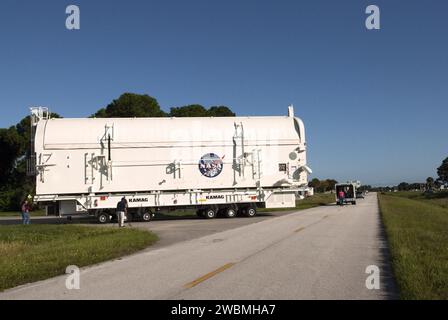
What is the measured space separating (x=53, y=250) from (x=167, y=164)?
14.7m

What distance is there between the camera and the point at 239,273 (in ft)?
30.3

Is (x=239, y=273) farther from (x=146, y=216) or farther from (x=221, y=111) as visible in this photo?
(x=221, y=111)

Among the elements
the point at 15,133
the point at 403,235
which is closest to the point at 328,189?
the point at 15,133

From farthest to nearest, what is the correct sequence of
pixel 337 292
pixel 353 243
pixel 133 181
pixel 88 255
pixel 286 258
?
1. pixel 133 181
2. pixel 353 243
3. pixel 88 255
4. pixel 286 258
5. pixel 337 292

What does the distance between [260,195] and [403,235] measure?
14.8 metres

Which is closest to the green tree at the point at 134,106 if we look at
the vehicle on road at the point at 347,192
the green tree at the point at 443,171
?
the vehicle on road at the point at 347,192

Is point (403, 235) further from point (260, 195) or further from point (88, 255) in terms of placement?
point (260, 195)

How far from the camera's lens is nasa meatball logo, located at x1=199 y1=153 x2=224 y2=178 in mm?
28672

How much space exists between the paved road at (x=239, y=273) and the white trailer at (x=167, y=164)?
44.6ft

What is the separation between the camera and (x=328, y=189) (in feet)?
601

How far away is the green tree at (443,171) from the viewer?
471ft

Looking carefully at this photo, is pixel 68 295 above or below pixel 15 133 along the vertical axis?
below

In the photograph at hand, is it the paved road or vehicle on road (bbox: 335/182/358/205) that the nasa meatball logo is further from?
vehicle on road (bbox: 335/182/358/205)

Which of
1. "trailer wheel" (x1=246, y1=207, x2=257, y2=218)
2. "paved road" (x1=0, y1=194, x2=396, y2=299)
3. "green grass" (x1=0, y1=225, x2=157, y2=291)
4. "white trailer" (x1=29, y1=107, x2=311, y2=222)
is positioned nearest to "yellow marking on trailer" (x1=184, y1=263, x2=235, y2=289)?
"paved road" (x1=0, y1=194, x2=396, y2=299)
